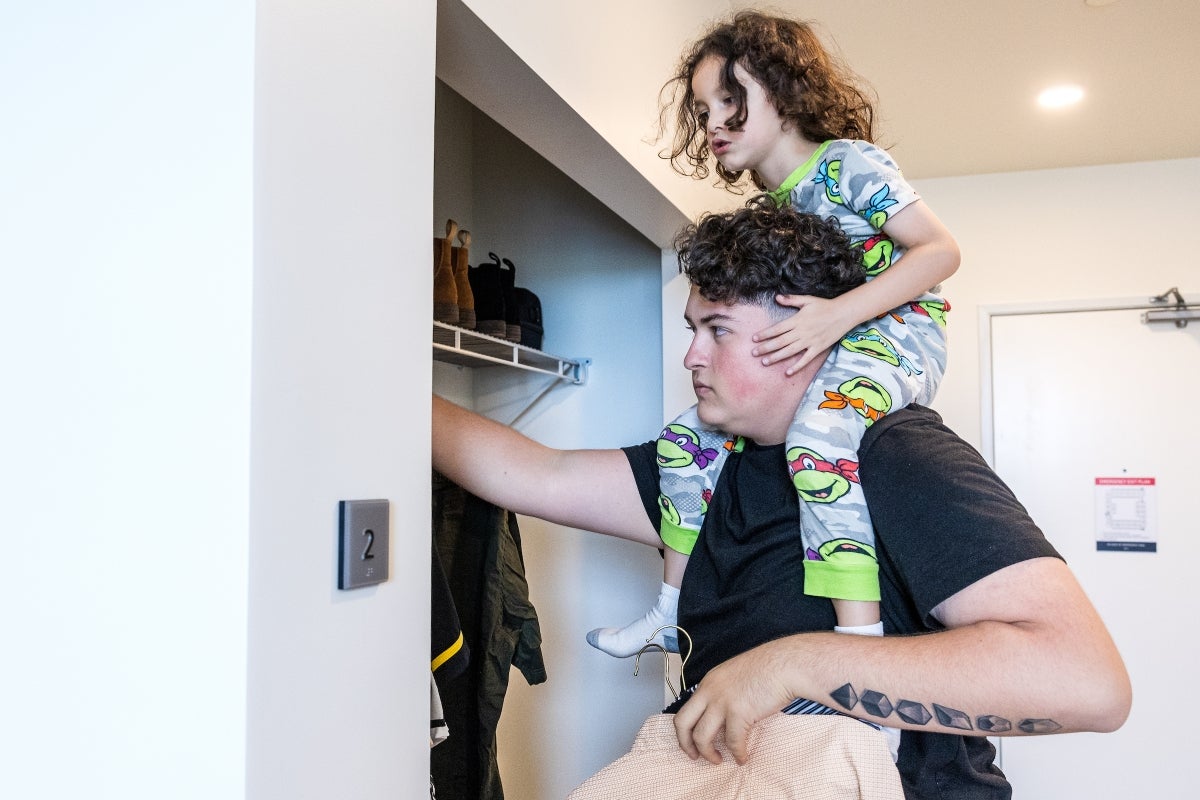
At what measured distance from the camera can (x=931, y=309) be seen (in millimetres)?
1503

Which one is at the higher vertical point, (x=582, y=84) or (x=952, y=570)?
(x=582, y=84)

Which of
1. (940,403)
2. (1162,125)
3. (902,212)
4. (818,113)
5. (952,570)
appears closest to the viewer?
(952,570)

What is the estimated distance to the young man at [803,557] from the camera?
1.05m

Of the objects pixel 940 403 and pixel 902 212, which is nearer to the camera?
pixel 902 212

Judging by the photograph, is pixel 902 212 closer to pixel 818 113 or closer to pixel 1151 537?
pixel 818 113

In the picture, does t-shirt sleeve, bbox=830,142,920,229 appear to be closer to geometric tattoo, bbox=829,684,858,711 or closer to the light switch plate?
geometric tattoo, bbox=829,684,858,711

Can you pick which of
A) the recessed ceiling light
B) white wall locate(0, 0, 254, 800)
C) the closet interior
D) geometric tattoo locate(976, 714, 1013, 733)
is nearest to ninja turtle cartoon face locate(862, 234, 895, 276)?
geometric tattoo locate(976, 714, 1013, 733)

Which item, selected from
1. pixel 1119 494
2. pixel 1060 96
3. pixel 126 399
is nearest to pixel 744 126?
pixel 126 399

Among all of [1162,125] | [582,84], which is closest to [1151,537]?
[1162,125]

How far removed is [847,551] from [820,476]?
0.10 meters

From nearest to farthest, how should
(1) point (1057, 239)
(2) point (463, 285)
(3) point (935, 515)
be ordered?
(3) point (935, 515), (2) point (463, 285), (1) point (1057, 239)

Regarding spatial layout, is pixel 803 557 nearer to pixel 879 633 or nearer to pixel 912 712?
pixel 879 633

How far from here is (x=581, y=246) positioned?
2.85 m

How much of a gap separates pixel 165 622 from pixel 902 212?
1152 millimetres
